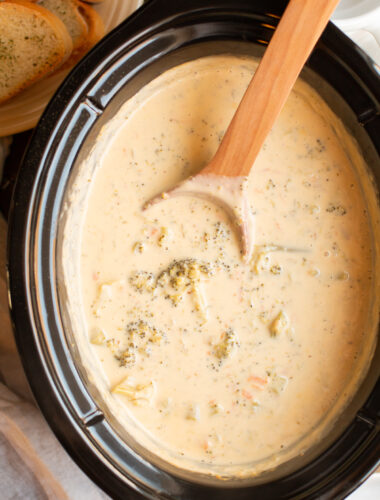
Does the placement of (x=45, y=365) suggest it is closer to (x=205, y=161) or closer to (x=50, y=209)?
(x=50, y=209)

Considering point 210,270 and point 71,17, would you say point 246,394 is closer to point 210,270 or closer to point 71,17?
point 210,270

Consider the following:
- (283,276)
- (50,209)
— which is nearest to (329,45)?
(283,276)

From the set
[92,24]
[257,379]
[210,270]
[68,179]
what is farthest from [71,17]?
[257,379]

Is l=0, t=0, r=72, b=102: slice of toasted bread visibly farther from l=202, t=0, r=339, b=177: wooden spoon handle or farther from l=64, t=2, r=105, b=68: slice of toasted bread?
l=202, t=0, r=339, b=177: wooden spoon handle

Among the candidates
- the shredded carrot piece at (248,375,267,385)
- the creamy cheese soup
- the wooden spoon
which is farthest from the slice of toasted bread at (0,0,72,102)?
the shredded carrot piece at (248,375,267,385)

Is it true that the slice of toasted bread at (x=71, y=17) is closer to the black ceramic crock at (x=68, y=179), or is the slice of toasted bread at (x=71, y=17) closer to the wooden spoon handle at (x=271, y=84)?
the black ceramic crock at (x=68, y=179)

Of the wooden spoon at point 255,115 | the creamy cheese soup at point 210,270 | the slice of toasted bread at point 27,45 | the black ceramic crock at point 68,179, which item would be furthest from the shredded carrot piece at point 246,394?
the slice of toasted bread at point 27,45
